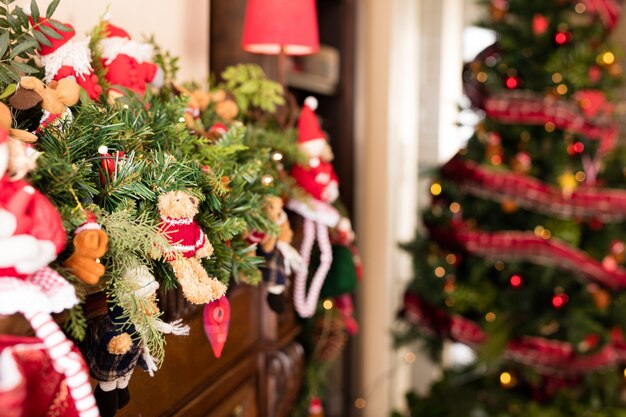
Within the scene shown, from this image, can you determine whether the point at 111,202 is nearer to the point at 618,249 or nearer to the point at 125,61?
the point at 125,61

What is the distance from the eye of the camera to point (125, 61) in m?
1.09

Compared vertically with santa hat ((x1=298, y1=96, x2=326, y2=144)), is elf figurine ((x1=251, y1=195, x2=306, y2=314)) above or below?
below

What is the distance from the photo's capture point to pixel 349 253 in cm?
159

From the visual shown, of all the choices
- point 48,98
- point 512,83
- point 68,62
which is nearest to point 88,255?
point 48,98

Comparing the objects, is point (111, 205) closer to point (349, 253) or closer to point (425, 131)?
→ point (349, 253)

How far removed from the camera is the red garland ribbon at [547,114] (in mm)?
2088

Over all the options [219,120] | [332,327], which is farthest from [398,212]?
[219,120]

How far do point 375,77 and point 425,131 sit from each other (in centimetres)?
38

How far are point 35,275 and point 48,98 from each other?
1.01 feet

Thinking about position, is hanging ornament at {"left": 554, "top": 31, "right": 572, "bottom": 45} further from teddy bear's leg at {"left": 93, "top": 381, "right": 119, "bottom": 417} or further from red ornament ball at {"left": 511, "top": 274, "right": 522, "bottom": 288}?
teddy bear's leg at {"left": 93, "top": 381, "right": 119, "bottom": 417}

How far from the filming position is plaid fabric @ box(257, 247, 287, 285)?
124cm

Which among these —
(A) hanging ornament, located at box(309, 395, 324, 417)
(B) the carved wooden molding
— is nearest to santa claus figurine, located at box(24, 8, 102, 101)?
(B) the carved wooden molding

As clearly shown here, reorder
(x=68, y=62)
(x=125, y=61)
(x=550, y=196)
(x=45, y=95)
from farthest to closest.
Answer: (x=550, y=196)
(x=125, y=61)
(x=68, y=62)
(x=45, y=95)

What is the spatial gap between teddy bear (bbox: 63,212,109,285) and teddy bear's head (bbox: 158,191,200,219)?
0.12 meters
